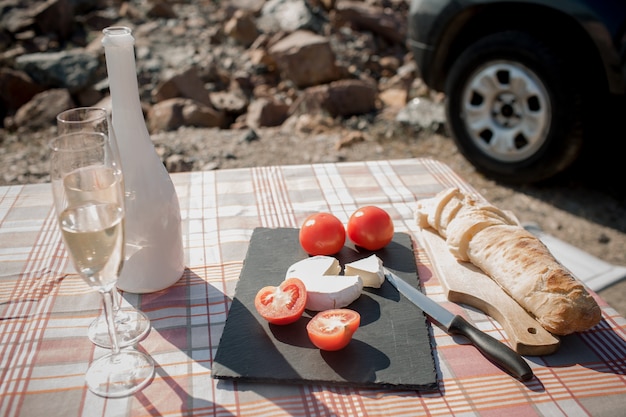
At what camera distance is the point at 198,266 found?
68.5 inches

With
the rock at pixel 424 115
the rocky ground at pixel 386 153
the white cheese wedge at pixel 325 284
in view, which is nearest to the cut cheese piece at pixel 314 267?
the white cheese wedge at pixel 325 284

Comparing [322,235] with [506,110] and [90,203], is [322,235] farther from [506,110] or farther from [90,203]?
[506,110]

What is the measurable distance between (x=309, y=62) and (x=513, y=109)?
3.03 m

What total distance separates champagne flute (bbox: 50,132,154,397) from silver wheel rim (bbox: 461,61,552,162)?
357cm

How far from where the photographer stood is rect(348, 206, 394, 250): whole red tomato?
174 centimetres

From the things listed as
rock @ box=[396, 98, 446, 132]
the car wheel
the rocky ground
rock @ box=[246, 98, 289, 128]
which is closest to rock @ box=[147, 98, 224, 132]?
the rocky ground

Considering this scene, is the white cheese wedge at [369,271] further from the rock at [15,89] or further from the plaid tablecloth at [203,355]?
the rock at [15,89]

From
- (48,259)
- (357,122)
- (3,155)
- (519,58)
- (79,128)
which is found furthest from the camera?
(357,122)

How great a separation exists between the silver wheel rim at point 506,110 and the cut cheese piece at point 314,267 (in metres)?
3.02

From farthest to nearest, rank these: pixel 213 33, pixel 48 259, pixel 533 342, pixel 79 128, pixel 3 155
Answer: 1. pixel 213 33
2. pixel 3 155
3. pixel 48 259
4. pixel 533 342
5. pixel 79 128

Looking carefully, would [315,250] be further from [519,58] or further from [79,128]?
[519,58]

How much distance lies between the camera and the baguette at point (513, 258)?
55.5 inches

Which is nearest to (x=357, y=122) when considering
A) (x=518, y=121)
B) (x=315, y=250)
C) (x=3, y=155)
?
(x=518, y=121)

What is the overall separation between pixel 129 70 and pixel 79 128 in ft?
0.92
